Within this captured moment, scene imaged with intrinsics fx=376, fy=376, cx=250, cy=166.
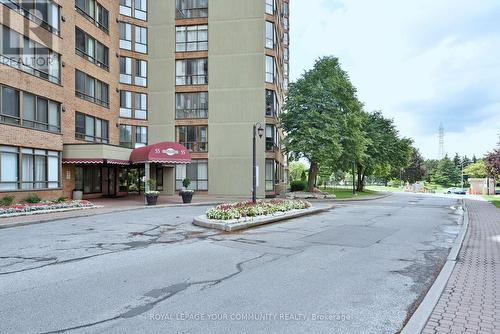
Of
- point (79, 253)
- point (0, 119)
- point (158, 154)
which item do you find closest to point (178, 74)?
point (158, 154)

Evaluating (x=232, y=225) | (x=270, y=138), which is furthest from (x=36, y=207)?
(x=270, y=138)

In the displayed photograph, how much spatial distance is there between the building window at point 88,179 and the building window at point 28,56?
6361mm

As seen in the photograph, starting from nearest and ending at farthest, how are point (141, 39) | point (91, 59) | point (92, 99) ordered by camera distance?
point (91, 59)
point (92, 99)
point (141, 39)

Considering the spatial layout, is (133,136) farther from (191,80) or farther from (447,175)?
(447,175)

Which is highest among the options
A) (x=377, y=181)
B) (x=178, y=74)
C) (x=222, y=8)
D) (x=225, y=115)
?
(x=222, y=8)

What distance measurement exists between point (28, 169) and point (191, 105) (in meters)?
16.7

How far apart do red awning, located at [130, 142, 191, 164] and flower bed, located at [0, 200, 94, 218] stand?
511 cm

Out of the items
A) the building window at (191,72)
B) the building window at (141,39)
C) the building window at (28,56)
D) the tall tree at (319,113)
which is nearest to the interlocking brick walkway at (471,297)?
the building window at (28,56)

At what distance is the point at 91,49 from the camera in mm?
27469

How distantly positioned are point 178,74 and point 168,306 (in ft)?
104

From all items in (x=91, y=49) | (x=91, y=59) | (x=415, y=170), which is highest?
(x=91, y=49)

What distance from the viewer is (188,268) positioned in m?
7.37

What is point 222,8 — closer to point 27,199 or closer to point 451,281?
point 27,199

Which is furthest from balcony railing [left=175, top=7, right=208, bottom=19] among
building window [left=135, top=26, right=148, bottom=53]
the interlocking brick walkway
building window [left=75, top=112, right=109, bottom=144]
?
the interlocking brick walkway
